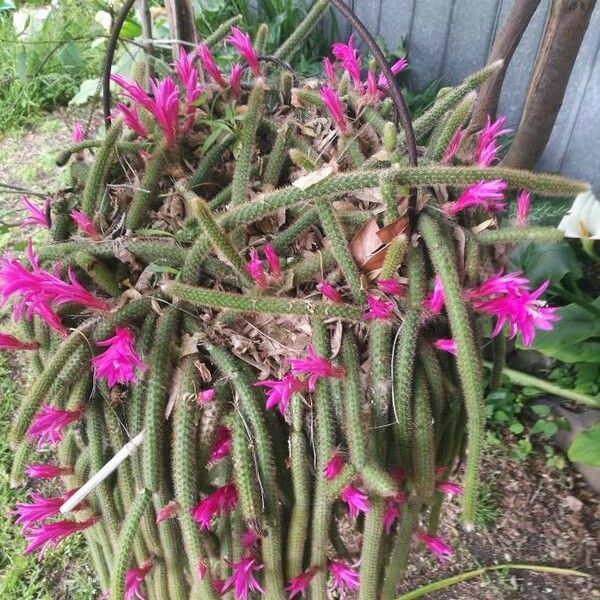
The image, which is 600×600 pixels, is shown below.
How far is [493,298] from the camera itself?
2.11 ft

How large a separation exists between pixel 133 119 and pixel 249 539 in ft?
1.68

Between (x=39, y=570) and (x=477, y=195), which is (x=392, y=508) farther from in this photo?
(x=39, y=570)

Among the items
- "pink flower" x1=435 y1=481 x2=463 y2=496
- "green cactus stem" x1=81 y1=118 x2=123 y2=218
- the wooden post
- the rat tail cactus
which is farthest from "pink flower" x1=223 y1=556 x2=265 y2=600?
the wooden post

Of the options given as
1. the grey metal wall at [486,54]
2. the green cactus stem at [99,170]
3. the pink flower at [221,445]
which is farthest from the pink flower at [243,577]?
the grey metal wall at [486,54]

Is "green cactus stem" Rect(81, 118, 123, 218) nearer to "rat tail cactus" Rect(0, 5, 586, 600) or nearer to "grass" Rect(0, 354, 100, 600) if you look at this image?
"rat tail cactus" Rect(0, 5, 586, 600)

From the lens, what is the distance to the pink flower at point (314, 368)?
610mm

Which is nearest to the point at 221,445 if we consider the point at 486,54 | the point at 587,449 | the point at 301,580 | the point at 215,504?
the point at 215,504

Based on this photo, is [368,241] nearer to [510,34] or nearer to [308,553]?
[308,553]

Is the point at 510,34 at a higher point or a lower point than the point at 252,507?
higher

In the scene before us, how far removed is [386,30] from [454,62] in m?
0.31

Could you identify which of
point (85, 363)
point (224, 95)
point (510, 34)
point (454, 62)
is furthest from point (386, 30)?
point (85, 363)

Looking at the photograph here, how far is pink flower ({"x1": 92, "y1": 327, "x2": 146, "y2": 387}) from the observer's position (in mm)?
604

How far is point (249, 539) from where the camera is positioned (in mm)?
673

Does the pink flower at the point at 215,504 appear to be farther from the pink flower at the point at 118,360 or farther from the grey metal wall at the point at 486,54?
the grey metal wall at the point at 486,54
